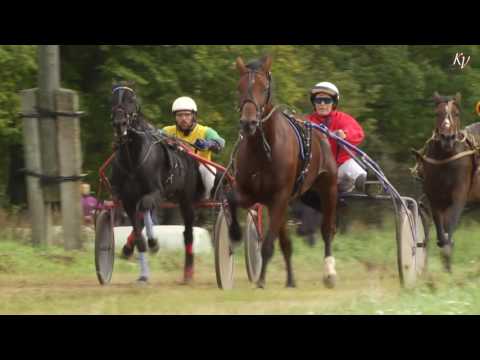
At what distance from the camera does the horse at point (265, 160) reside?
10328 mm

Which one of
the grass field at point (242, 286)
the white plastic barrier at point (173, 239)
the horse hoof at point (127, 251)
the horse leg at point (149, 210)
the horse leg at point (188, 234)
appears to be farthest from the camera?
the white plastic barrier at point (173, 239)

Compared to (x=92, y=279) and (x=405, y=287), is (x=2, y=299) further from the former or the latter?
(x=405, y=287)

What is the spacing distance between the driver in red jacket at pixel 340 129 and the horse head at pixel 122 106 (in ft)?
7.24

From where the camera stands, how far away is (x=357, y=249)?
54.7 feet

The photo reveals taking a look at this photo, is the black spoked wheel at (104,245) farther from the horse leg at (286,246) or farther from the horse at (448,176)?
the horse at (448,176)

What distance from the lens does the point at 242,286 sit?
1228 centimetres

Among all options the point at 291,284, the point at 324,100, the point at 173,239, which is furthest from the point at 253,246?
the point at 173,239

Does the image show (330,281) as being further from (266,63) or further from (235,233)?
(266,63)

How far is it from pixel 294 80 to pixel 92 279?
9.25 m

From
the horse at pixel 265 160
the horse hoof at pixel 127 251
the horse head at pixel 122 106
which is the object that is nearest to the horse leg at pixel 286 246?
the horse at pixel 265 160

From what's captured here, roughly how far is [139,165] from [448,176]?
4098 mm

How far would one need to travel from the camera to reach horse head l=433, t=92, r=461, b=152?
1329 centimetres

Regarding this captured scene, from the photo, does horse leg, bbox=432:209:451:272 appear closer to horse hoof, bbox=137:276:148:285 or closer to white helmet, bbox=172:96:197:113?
white helmet, bbox=172:96:197:113

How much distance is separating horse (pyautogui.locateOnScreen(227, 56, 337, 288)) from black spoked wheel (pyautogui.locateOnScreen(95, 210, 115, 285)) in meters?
1.68
